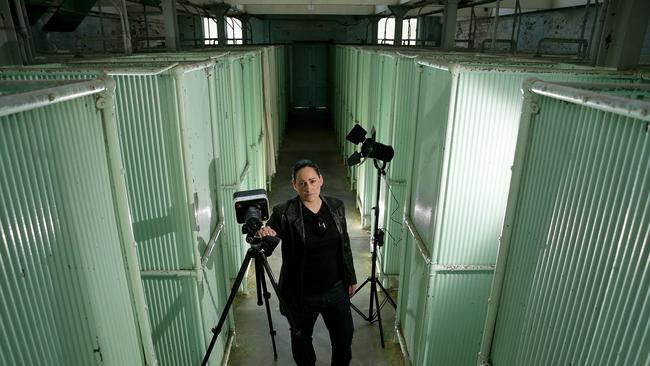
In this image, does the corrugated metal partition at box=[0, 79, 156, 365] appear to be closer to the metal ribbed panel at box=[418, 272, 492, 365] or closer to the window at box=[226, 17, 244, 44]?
the metal ribbed panel at box=[418, 272, 492, 365]

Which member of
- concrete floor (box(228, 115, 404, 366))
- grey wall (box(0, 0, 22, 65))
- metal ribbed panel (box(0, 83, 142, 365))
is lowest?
concrete floor (box(228, 115, 404, 366))

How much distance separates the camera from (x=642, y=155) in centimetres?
112

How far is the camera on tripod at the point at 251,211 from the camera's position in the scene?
8.54 feet

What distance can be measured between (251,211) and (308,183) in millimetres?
432

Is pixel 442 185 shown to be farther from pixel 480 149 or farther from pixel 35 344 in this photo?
pixel 35 344

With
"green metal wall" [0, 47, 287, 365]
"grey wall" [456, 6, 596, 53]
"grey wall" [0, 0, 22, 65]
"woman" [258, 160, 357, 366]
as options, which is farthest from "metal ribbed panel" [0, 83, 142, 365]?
"grey wall" [456, 6, 596, 53]

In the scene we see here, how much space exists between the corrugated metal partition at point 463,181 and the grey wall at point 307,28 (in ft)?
48.7

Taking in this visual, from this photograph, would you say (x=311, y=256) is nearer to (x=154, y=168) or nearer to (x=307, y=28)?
(x=154, y=168)

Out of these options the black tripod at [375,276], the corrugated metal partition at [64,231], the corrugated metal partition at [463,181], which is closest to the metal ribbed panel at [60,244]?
the corrugated metal partition at [64,231]

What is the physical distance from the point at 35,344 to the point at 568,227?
5.45 ft

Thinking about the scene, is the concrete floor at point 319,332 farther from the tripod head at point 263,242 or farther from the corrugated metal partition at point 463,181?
the tripod head at point 263,242

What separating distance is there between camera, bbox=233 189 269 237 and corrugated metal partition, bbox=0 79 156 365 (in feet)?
3.08

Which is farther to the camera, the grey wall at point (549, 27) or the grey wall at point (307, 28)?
the grey wall at point (307, 28)

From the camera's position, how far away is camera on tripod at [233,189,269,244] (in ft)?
8.54
